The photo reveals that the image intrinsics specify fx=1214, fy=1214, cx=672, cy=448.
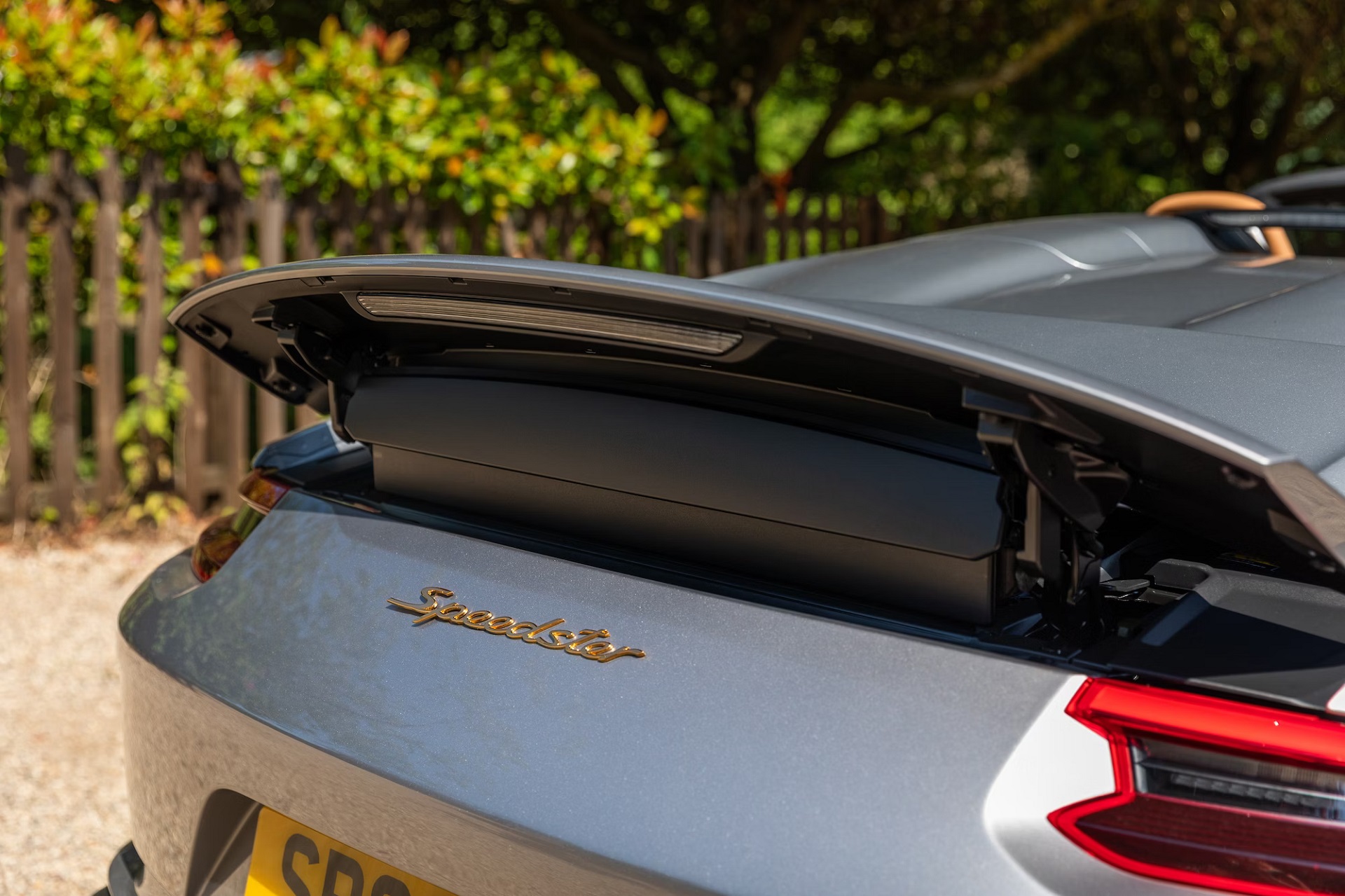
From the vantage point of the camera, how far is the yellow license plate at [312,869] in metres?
1.39

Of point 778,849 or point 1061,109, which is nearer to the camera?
point 778,849

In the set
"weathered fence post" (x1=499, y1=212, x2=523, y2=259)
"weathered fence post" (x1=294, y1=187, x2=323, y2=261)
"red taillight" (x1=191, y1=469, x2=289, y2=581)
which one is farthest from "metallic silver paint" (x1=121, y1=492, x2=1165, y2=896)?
"weathered fence post" (x1=499, y1=212, x2=523, y2=259)

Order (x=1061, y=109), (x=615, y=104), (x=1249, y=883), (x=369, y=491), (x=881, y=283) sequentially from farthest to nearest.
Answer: (x=1061, y=109)
(x=615, y=104)
(x=881, y=283)
(x=369, y=491)
(x=1249, y=883)

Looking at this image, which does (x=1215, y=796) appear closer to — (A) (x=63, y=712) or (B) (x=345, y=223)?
(A) (x=63, y=712)

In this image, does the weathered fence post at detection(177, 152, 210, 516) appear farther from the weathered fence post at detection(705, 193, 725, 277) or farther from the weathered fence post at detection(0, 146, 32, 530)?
the weathered fence post at detection(705, 193, 725, 277)

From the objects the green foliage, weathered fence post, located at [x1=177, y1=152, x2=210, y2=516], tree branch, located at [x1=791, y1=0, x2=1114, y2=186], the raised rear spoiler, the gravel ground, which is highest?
tree branch, located at [x1=791, y1=0, x2=1114, y2=186]

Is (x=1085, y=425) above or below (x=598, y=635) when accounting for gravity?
above

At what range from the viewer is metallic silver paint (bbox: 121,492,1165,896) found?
3.66 ft

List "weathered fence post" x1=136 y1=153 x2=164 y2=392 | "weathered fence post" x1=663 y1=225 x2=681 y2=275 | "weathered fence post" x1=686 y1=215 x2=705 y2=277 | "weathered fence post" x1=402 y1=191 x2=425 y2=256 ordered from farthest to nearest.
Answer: "weathered fence post" x1=686 y1=215 x2=705 y2=277, "weathered fence post" x1=663 y1=225 x2=681 y2=275, "weathered fence post" x1=402 y1=191 x2=425 y2=256, "weathered fence post" x1=136 y1=153 x2=164 y2=392

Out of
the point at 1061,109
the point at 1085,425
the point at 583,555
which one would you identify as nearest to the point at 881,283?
the point at 583,555

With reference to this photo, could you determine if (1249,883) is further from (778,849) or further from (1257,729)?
(778,849)

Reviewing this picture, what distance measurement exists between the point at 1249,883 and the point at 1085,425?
16.1 inches

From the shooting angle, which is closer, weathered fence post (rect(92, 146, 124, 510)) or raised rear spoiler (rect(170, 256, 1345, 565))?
raised rear spoiler (rect(170, 256, 1345, 565))

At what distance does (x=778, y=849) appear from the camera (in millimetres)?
1121
